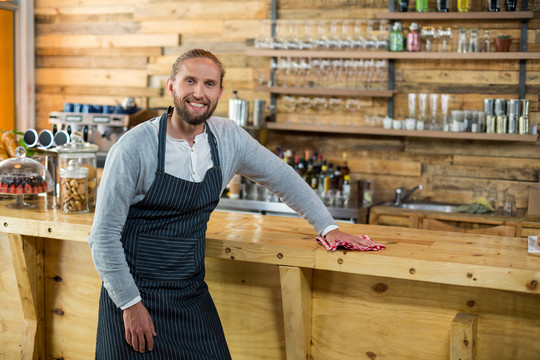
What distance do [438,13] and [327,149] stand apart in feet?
4.27

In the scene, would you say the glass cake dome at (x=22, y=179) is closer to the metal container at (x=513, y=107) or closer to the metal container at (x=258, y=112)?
the metal container at (x=258, y=112)

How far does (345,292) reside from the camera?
2422mm

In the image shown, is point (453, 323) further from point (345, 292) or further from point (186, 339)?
point (186, 339)

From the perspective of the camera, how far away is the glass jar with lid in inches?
113

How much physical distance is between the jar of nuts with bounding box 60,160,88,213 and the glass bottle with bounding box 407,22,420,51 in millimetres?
2776

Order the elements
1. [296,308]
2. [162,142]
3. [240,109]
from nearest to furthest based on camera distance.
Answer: [162,142]
[296,308]
[240,109]

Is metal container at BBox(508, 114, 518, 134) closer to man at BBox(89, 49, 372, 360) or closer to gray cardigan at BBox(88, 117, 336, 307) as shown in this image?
man at BBox(89, 49, 372, 360)

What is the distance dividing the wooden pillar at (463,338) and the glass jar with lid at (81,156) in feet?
5.36

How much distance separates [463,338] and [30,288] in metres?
1.79

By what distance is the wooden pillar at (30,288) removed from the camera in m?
2.79

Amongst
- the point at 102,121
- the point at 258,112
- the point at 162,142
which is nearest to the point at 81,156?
the point at 162,142

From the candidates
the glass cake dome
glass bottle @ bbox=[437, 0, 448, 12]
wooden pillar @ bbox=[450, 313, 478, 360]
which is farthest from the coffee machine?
wooden pillar @ bbox=[450, 313, 478, 360]

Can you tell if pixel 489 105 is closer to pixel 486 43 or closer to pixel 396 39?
pixel 486 43

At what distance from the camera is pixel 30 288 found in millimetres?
2836
